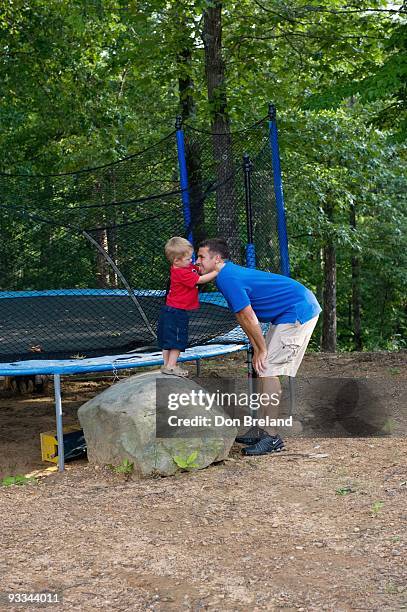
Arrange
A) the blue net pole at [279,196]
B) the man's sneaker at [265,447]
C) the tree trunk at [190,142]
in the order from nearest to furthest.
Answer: the man's sneaker at [265,447], the blue net pole at [279,196], the tree trunk at [190,142]

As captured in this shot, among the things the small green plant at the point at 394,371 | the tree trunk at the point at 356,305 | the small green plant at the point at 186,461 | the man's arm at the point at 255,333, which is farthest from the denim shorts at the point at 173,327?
the tree trunk at the point at 356,305

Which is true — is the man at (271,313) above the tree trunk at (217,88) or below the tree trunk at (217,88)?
below

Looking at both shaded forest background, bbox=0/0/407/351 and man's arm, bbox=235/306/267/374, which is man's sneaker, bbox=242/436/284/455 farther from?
shaded forest background, bbox=0/0/407/351

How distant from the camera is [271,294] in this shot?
4945 mm

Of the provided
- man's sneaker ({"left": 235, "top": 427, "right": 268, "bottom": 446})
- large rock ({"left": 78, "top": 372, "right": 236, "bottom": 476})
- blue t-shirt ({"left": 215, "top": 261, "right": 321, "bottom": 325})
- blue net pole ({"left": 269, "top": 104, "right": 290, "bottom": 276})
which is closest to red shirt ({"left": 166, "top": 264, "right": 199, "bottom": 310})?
blue t-shirt ({"left": 215, "top": 261, "right": 321, "bottom": 325})

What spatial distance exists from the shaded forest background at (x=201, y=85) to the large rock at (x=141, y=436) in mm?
3150

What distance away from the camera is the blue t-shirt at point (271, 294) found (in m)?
4.81

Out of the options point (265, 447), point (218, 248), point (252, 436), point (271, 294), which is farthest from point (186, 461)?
point (218, 248)

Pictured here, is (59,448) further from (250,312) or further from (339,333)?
(339,333)

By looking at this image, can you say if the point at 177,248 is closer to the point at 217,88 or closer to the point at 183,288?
the point at 183,288

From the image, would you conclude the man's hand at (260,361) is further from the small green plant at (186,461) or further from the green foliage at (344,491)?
the green foliage at (344,491)

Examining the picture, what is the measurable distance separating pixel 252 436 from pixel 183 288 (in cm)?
109

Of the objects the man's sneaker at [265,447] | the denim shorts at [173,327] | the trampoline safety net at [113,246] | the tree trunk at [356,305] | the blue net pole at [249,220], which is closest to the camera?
the man's sneaker at [265,447]

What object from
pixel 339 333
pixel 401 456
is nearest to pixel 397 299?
pixel 339 333
